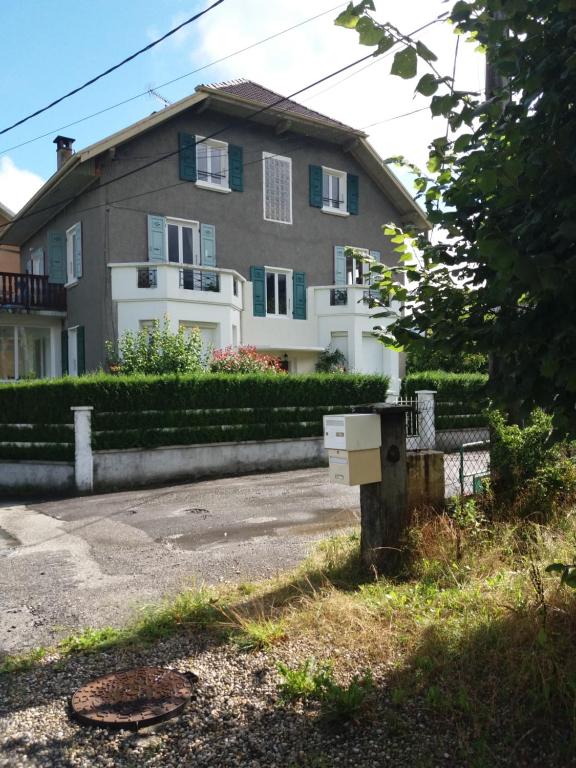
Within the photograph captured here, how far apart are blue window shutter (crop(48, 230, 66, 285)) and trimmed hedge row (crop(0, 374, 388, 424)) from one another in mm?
9490

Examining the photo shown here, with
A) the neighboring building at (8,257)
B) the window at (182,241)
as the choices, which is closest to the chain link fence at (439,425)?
the window at (182,241)

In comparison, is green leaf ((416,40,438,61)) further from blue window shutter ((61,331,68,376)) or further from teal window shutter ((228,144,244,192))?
blue window shutter ((61,331,68,376))

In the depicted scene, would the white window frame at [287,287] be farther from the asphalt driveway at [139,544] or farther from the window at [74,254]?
the asphalt driveway at [139,544]

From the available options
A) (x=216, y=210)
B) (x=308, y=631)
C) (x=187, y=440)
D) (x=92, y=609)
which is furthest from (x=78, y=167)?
(x=308, y=631)

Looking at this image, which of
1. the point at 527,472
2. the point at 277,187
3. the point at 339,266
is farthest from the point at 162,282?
the point at 527,472

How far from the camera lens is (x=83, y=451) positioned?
11.6 m

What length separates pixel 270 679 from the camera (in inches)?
137

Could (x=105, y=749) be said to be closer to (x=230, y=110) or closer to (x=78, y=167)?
(x=78, y=167)

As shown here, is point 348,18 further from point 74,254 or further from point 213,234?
point 74,254

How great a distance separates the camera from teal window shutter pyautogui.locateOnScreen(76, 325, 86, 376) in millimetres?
19391

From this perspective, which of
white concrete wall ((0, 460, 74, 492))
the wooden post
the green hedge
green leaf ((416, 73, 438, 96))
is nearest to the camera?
green leaf ((416, 73, 438, 96))

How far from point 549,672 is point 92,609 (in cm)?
364

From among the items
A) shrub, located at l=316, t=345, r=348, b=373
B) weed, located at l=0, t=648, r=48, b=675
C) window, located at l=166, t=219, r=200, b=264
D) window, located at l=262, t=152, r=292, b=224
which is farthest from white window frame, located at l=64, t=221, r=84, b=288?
weed, located at l=0, t=648, r=48, b=675

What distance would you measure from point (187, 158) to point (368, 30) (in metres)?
17.7
